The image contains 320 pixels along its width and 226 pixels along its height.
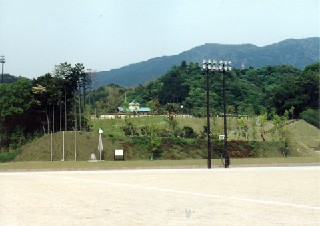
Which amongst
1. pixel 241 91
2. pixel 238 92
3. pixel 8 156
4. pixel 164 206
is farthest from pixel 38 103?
pixel 241 91

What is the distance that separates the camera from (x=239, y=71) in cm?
13825

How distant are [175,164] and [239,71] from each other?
337 ft

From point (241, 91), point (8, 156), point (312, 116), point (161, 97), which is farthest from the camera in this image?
point (161, 97)

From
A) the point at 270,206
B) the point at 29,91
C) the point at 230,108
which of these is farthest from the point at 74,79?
the point at 270,206

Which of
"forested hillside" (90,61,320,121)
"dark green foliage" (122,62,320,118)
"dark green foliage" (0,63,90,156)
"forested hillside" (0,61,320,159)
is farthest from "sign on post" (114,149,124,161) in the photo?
"forested hillside" (90,61,320,121)

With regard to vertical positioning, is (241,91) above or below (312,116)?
above

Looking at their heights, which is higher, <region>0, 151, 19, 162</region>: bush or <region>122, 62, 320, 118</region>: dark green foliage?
<region>122, 62, 320, 118</region>: dark green foliage

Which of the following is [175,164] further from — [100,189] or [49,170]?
[100,189]

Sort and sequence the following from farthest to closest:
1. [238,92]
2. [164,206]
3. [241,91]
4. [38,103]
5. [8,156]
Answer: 1. [241,91]
2. [238,92]
3. [38,103]
4. [8,156]
5. [164,206]

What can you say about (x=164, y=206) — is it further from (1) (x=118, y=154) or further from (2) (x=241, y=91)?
(2) (x=241, y=91)

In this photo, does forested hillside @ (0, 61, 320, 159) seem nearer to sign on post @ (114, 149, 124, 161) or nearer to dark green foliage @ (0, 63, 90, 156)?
dark green foliage @ (0, 63, 90, 156)

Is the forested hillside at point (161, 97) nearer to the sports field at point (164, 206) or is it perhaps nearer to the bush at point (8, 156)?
the bush at point (8, 156)

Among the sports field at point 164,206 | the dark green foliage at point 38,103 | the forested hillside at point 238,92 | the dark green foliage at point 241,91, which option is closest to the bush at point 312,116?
the forested hillside at point 238,92

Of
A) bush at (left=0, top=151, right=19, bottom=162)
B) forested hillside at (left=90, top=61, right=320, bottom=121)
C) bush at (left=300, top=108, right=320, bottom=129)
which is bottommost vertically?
bush at (left=0, top=151, right=19, bottom=162)
